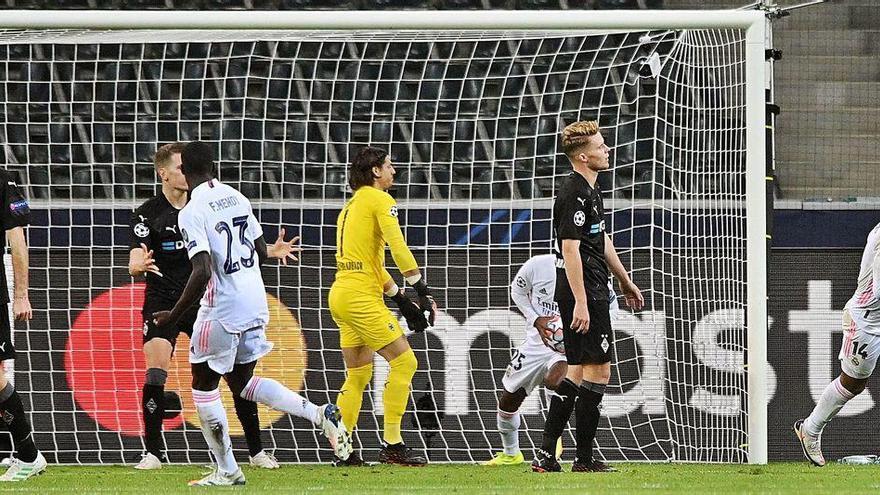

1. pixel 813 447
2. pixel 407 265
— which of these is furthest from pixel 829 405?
pixel 407 265

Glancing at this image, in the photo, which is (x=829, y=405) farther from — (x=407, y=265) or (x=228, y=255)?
(x=228, y=255)

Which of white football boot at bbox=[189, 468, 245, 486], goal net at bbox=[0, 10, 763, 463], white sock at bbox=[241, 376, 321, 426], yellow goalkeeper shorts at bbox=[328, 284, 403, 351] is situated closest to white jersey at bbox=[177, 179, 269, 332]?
white sock at bbox=[241, 376, 321, 426]

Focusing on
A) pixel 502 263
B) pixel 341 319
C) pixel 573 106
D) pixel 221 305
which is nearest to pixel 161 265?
pixel 341 319

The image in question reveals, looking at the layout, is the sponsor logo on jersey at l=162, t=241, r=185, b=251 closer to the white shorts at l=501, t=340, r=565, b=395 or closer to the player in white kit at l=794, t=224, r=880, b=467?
the white shorts at l=501, t=340, r=565, b=395

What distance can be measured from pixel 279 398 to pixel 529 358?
1799mm

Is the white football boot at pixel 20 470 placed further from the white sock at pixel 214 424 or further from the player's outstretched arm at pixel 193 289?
the player's outstretched arm at pixel 193 289

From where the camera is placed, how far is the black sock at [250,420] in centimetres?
715

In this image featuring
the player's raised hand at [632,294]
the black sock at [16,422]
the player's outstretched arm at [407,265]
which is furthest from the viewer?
the player's outstretched arm at [407,265]

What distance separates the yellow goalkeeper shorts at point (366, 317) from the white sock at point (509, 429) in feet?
3.26

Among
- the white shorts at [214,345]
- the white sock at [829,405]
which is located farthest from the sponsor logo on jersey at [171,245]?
the white sock at [829,405]

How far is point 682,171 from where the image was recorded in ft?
28.7

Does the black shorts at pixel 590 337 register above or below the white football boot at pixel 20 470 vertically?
above

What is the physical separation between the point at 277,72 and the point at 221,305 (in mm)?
3808

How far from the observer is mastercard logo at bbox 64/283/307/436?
8703mm
